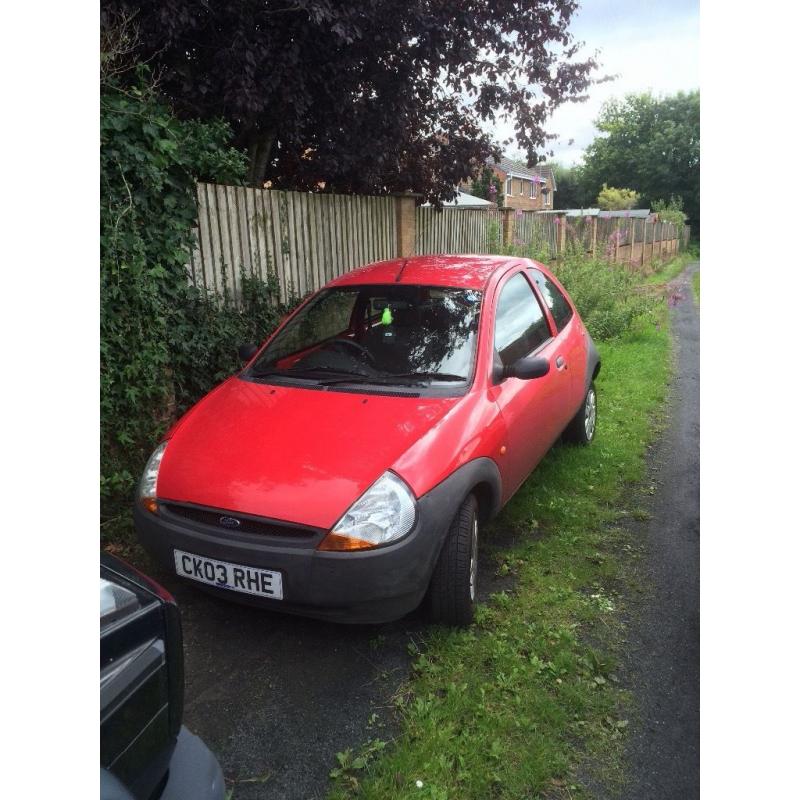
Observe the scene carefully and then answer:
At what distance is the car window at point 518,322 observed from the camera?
3.76m

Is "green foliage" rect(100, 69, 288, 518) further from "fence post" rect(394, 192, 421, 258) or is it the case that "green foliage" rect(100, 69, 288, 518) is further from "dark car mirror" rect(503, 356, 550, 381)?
"fence post" rect(394, 192, 421, 258)

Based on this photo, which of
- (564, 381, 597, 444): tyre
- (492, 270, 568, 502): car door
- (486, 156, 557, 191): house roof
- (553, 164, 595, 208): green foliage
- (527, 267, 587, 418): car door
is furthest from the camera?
(553, 164, 595, 208): green foliage

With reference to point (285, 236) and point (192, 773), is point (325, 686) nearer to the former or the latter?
point (192, 773)

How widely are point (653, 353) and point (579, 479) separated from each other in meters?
5.01

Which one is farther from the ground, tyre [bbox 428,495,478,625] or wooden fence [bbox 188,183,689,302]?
wooden fence [bbox 188,183,689,302]

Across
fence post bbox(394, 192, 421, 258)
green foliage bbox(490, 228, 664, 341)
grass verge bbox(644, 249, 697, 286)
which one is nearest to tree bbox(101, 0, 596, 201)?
fence post bbox(394, 192, 421, 258)

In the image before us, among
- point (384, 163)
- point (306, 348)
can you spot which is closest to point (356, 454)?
point (306, 348)

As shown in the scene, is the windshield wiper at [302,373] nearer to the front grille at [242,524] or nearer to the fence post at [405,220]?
the front grille at [242,524]

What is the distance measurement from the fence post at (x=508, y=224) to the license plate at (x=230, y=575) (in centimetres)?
945

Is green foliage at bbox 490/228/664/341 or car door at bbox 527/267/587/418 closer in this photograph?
car door at bbox 527/267/587/418

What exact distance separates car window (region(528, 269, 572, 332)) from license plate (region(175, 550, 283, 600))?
2955 millimetres

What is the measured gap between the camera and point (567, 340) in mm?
4680

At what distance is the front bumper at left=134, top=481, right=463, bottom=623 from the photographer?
2.51 metres
